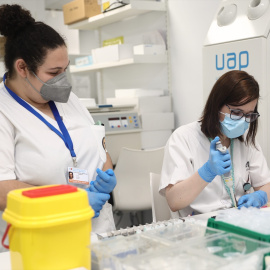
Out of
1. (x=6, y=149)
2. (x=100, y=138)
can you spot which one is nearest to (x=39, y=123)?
(x=6, y=149)

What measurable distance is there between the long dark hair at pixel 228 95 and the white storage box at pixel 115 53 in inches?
63.8

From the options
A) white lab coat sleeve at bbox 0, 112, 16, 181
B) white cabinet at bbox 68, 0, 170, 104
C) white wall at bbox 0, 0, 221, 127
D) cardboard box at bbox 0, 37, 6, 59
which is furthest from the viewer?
white cabinet at bbox 68, 0, 170, 104

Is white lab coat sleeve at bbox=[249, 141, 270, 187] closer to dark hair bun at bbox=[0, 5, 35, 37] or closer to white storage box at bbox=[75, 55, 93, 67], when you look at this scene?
dark hair bun at bbox=[0, 5, 35, 37]

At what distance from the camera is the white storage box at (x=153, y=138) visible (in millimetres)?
3229

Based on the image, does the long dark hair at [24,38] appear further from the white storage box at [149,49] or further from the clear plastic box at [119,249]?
the white storage box at [149,49]

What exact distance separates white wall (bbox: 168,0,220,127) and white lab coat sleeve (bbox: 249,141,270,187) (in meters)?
1.21

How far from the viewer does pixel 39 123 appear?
4.96 ft

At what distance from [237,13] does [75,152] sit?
1.37m

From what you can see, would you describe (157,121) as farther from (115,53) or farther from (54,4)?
(54,4)

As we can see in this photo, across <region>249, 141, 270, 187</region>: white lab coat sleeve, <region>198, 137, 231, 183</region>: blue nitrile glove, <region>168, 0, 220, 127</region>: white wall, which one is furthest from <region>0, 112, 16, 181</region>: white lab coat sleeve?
<region>168, 0, 220, 127</region>: white wall

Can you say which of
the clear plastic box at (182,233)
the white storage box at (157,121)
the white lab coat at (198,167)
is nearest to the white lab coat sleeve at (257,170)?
the white lab coat at (198,167)

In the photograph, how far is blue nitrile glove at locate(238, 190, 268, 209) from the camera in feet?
5.46

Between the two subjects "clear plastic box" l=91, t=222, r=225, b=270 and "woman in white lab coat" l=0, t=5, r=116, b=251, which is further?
"woman in white lab coat" l=0, t=5, r=116, b=251

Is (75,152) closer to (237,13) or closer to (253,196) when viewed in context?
(253,196)
